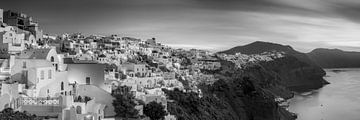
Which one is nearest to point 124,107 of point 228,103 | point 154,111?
point 154,111

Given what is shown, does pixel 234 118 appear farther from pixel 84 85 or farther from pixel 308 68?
pixel 308 68

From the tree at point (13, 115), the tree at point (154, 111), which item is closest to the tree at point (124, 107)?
the tree at point (154, 111)

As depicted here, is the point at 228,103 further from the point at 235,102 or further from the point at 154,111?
the point at 154,111

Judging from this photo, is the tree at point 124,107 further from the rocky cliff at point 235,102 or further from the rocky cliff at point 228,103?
the rocky cliff at point 235,102

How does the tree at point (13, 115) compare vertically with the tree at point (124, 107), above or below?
above

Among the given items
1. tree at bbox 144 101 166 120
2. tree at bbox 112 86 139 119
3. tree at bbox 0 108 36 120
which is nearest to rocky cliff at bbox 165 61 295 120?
tree at bbox 144 101 166 120

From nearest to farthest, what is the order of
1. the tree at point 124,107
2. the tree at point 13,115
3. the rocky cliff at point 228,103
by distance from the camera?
the tree at point 13,115
the tree at point 124,107
the rocky cliff at point 228,103

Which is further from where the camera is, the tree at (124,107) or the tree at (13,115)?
the tree at (124,107)
